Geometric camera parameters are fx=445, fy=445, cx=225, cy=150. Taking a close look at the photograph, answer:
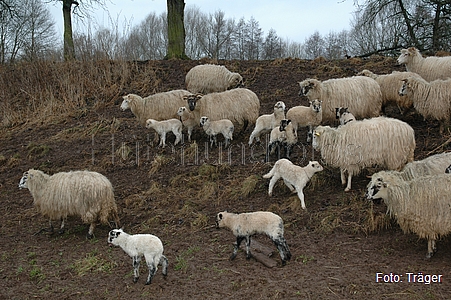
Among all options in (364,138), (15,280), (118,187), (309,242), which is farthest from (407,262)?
(118,187)

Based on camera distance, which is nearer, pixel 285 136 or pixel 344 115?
pixel 285 136

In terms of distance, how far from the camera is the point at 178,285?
576cm

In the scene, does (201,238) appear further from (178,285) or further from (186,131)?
(186,131)

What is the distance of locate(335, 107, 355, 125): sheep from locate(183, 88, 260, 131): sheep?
2.47 m

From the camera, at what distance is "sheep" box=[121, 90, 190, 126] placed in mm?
12141

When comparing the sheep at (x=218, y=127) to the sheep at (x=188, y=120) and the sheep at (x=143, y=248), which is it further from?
the sheep at (x=143, y=248)

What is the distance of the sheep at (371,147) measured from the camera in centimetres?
786

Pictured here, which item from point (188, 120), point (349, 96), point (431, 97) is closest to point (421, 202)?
point (431, 97)

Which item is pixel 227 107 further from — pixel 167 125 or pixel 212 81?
pixel 212 81

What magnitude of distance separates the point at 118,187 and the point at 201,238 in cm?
335

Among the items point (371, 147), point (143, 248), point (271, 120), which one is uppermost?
point (271, 120)

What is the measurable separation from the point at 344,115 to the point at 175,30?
11.5 metres

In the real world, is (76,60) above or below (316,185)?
above

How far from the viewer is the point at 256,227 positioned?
244 inches
